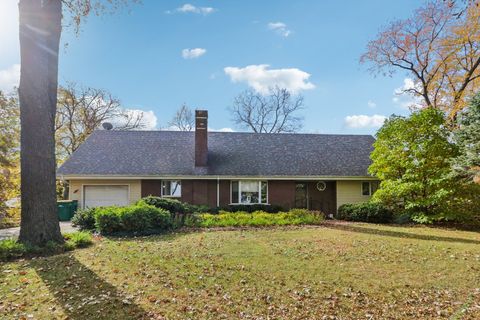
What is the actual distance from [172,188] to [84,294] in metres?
14.5

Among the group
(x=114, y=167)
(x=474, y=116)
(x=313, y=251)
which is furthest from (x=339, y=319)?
(x=114, y=167)

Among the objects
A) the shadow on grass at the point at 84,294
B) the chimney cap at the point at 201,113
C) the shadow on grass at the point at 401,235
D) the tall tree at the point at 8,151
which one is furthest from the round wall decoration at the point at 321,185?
the shadow on grass at the point at 84,294

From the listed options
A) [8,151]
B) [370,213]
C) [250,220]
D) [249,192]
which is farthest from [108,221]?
[370,213]

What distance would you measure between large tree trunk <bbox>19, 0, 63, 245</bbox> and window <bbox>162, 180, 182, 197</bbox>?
1042 cm

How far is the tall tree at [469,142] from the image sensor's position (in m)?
14.2

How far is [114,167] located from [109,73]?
5.14 m

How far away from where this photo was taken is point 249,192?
2067cm

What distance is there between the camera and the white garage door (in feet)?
64.2

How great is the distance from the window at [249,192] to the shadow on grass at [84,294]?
1322 centimetres

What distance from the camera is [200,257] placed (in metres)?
8.31

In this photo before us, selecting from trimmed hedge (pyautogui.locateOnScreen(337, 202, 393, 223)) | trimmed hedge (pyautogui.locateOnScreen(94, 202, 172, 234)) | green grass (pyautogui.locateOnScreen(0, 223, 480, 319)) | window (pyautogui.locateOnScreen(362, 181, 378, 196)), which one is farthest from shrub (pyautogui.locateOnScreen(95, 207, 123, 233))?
window (pyautogui.locateOnScreen(362, 181, 378, 196))

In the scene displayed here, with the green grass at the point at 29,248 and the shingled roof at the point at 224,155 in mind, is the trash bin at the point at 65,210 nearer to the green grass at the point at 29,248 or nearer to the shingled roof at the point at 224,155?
the shingled roof at the point at 224,155

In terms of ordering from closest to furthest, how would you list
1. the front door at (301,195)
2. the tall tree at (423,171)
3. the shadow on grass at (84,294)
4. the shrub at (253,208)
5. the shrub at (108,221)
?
1. the shadow on grass at (84,294)
2. the shrub at (108,221)
3. the tall tree at (423,171)
4. the shrub at (253,208)
5. the front door at (301,195)

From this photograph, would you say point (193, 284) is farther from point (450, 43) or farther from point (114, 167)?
point (450, 43)
